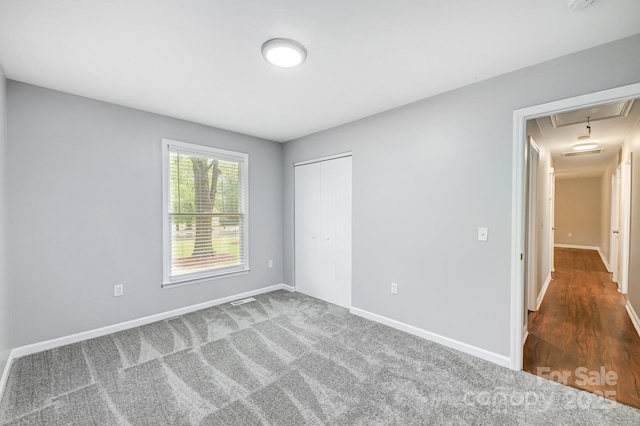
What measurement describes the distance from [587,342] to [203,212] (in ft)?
15.1

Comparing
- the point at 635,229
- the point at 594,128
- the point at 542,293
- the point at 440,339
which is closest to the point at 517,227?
the point at 440,339

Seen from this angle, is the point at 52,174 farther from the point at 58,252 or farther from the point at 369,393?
the point at 369,393

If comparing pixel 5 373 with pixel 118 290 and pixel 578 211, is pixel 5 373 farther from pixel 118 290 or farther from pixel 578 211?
pixel 578 211

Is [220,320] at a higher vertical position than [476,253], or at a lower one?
lower

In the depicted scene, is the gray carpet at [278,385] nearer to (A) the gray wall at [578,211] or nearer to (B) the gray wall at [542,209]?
(B) the gray wall at [542,209]

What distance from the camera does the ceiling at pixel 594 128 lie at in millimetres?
2688

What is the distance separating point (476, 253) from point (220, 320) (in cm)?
293

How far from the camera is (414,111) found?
290cm

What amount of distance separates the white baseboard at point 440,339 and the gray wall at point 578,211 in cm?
911

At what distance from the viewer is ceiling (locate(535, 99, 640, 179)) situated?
269cm

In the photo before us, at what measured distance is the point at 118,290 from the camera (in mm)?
2988

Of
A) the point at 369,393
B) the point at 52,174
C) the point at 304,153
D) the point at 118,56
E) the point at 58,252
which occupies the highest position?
the point at 118,56

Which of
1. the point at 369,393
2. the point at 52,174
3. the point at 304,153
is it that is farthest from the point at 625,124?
the point at 52,174

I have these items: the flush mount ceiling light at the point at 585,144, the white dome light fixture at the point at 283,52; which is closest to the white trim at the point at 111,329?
the white dome light fixture at the point at 283,52
